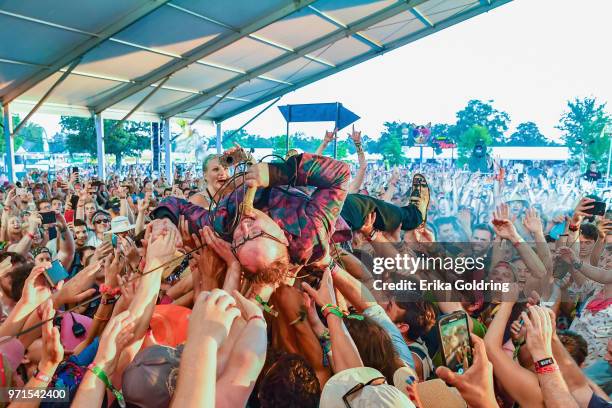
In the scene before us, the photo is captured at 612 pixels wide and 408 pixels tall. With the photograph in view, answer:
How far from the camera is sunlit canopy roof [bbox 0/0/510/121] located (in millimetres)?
8200

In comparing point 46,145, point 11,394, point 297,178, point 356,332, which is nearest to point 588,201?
point 356,332

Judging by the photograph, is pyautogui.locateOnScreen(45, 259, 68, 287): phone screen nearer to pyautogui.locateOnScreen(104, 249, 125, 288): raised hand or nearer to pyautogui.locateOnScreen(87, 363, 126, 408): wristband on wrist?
pyautogui.locateOnScreen(104, 249, 125, 288): raised hand

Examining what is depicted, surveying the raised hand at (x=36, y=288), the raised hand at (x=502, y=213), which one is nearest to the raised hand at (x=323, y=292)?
the raised hand at (x=502, y=213)

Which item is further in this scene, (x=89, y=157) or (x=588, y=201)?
(x=89, y=157)

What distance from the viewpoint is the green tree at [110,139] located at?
105ft

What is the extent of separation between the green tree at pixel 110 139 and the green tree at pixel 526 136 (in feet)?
111

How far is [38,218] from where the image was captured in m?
4.07

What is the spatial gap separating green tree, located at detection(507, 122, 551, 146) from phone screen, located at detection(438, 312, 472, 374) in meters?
43.1

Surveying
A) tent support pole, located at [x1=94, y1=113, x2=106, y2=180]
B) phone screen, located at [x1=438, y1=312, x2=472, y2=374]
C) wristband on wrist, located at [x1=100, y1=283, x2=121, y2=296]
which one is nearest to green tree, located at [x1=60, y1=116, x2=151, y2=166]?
tent support pole, located at [x1=94, y1=113, x2=106, y2=180]

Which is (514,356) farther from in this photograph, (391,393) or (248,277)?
(248,277)

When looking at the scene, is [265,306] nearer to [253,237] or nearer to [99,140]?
[253,237]

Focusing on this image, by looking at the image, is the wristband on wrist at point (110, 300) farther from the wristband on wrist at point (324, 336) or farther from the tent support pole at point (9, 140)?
the tent support pole at point (9, 140)

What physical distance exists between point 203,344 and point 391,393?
1.99ft

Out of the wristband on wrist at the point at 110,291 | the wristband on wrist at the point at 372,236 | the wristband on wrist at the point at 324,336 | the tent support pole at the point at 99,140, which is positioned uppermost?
the tent support pole at the point at 99,140
